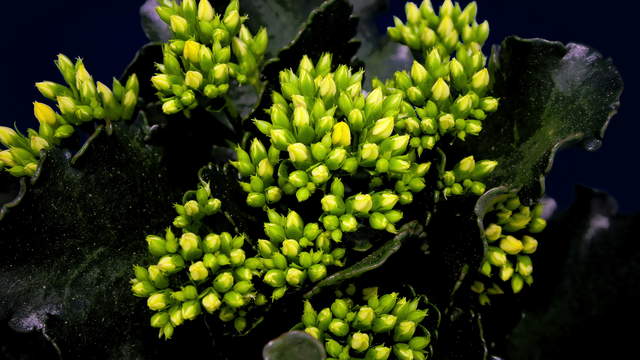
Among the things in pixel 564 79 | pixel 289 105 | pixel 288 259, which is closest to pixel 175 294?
pixel 288 259

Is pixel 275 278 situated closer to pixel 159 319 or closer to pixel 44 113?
pixel 159 319

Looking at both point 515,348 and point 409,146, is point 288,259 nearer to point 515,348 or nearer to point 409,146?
point 409,146

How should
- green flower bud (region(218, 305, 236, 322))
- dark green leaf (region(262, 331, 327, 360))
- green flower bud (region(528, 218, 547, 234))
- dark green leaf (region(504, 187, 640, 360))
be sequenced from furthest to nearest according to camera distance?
dark green leaf (region(504, 187, 640, 360)) < green flower bud (region(528, 218, 547, 234)) < green flower bud (region(218, 305, 236, 322)) < dark green leaf (region(262, 331, 327, 360))

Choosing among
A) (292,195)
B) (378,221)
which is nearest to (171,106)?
(292,195)

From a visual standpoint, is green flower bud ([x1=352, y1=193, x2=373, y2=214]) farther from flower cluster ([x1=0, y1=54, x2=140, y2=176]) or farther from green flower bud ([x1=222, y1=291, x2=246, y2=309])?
flower cluster ([x1=0, y1=54, x2=140, y2=176])

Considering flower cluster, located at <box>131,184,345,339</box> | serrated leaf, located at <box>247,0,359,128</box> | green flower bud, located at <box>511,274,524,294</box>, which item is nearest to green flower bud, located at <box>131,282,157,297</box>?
flower cluster, located at <box>131,184,345,339</box>

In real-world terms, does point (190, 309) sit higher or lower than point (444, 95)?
lower

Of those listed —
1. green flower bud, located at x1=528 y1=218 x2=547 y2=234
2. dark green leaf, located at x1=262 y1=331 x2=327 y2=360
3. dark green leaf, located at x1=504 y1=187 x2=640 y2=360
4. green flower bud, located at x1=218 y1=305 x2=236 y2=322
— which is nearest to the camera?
dark green leaf, located at x1=262 y1=331 x2=327 y2=360
